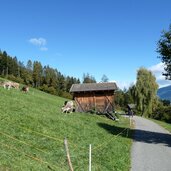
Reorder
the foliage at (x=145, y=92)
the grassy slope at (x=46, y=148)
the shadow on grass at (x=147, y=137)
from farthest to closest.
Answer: the foliage at (x=145, y=92), the shadow on grass at (x=147, y=137), the grassy slope at (x=46, y=148)

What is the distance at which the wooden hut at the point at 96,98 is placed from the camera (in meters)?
59.7

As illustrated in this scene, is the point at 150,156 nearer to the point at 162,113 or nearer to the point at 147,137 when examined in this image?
the point at 147,137

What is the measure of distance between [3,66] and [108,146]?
151 metres

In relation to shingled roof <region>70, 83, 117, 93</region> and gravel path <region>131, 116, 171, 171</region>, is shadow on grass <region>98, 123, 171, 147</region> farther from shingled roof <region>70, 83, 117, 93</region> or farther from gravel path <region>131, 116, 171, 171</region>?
shingled roof <region>70, 83, 117, 93</region>

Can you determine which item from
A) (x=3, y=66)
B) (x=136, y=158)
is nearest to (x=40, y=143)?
(x=136, y=158)

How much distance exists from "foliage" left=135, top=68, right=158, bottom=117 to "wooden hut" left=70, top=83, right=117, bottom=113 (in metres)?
41.9

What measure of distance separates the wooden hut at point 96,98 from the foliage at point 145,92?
41.9 metres

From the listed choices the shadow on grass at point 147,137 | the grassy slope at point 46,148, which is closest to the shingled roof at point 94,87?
the shadow on grass at point 147,137

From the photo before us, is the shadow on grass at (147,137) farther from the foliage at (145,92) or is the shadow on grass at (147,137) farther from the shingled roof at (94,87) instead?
the foliage at (145,92)

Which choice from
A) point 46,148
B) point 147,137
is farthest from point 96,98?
point 46,148

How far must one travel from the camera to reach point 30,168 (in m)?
15.0

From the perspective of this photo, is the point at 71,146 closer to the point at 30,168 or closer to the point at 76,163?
→ the point at 76,163

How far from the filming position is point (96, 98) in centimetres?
6044

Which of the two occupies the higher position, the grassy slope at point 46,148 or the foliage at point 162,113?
the foliage at point 162,113
